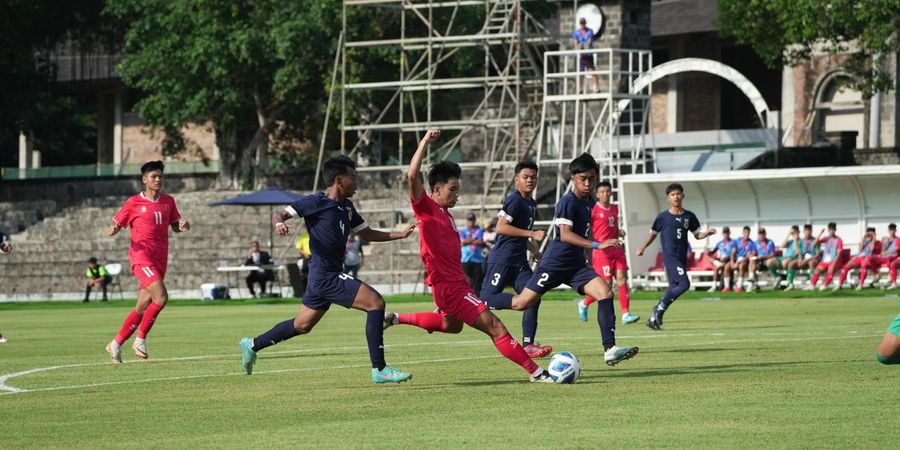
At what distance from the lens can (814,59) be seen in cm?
5925

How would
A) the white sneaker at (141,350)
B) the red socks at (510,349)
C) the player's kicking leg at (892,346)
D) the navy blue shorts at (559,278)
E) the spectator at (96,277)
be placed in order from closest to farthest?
the player's kicking leg at (892,346) < the red socks at (510,349) < the navy blue shorts at (559,278) < the white sneaker at (141,350) < the spectator at (96,277)

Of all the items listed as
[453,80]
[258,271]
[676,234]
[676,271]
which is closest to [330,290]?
[676,271]

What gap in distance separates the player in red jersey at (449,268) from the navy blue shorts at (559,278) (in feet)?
8.13

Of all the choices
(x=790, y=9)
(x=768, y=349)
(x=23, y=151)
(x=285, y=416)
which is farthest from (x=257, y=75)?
(x=285, y=416)

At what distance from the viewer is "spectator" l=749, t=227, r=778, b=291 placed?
38.1 m

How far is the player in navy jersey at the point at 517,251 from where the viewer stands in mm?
16219

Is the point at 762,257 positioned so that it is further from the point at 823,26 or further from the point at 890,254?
the point at 823,26

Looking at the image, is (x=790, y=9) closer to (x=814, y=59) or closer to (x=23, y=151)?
(x=814, y=59)

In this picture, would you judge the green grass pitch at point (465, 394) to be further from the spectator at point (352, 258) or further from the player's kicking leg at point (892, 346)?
the spectator at point (352, 258)

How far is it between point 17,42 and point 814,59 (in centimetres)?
2947

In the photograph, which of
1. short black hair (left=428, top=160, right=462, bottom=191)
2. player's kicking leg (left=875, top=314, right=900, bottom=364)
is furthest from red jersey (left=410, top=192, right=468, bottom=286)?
player's kicking leg (left=875, top=314, right=900, bottom=364)

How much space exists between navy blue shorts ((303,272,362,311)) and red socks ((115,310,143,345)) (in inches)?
174

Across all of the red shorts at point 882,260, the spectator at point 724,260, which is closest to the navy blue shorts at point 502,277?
the red shorts at point 882,260

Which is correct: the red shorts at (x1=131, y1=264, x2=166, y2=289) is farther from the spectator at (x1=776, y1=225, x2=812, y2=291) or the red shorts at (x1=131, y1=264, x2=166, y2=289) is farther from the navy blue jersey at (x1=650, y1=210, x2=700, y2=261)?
the spectator at (x1=776, y1=225, x2=812, y2=291)
